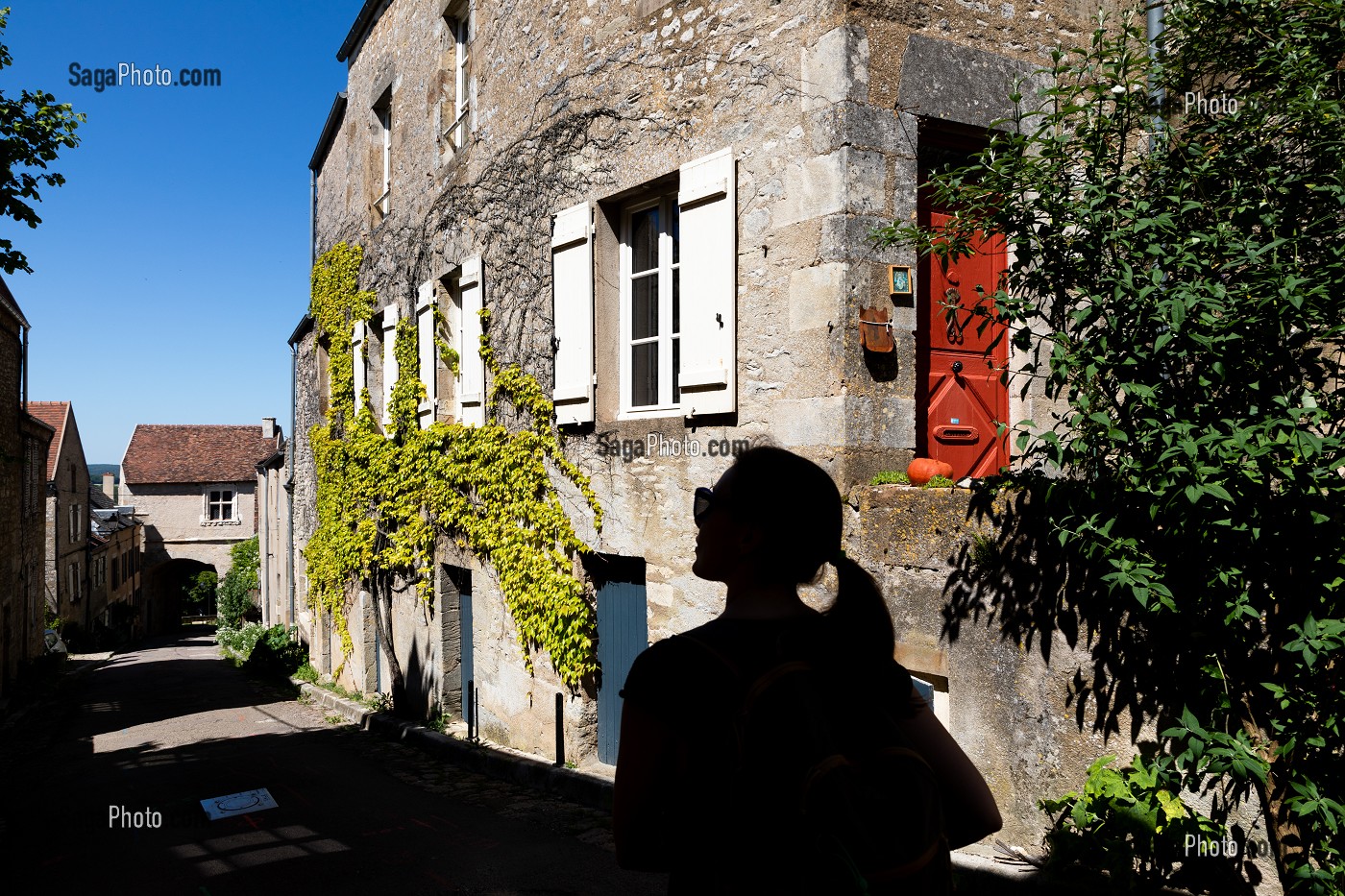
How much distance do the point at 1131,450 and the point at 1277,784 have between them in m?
1.19

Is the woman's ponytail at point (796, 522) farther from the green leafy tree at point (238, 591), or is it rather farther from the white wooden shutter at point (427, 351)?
the green leafy tree at point (238, 591)

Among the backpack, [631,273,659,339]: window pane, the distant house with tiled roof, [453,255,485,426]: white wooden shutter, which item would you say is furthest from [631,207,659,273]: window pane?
the distant house with tiled roof

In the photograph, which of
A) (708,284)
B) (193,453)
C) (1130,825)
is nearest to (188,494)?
(193,453)

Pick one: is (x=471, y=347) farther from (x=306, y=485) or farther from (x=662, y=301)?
(x=306, y=485)

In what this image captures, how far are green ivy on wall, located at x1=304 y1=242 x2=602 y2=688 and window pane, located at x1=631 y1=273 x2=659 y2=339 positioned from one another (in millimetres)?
1112

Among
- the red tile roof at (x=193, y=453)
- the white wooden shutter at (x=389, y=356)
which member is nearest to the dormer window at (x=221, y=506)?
the red tile roof at (x=193, y=453)

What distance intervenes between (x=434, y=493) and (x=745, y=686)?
8.53m

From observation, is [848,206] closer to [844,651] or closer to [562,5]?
[562,5]

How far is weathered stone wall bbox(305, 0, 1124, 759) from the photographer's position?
5.10 meters

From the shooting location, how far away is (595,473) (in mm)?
6941

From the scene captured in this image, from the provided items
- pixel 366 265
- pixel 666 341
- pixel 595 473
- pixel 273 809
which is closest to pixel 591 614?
pixel 595 473

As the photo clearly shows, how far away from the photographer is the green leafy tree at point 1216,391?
3.08m

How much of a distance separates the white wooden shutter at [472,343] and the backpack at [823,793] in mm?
7294

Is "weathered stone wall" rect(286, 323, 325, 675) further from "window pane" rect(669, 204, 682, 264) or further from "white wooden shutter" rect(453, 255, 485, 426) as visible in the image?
"window pane" rect(669, 204, 682, 264)
